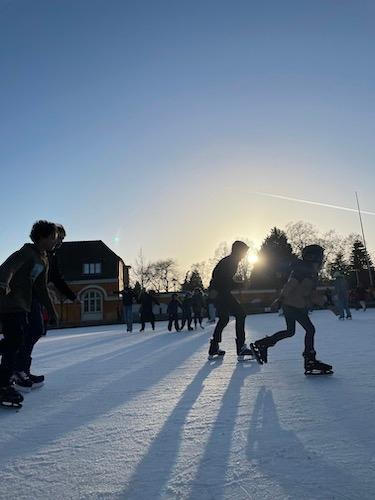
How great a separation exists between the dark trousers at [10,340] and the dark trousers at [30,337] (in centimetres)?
78

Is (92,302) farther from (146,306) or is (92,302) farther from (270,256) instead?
(270,256)

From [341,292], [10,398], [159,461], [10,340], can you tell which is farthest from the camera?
[341,292]

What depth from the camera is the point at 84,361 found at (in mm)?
6711

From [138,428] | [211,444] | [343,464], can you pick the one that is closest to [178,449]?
[211,444]

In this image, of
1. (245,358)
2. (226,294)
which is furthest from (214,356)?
(226,294)

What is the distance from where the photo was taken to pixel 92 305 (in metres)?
45.9

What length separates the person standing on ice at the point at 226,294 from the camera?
5.99 m

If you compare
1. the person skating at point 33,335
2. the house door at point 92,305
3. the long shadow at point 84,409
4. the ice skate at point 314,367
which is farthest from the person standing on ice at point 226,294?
the house door at point 92,305

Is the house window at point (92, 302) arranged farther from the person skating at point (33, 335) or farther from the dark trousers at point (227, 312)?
the person skating at point (33, 335)

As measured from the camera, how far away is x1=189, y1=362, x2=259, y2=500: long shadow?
1.70m

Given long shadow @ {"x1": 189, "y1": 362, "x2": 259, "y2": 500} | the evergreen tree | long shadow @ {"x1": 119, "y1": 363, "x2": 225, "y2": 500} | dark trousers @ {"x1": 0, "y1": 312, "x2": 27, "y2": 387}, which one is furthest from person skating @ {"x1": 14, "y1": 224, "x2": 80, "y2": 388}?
the evergreen tree

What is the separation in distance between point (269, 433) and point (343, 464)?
1.85ft

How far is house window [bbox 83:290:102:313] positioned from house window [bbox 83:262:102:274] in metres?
2.61

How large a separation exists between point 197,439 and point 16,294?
2.22 m
